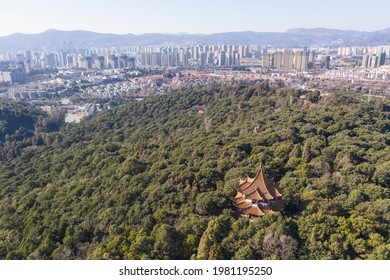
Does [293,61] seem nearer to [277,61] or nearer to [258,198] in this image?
[277,61]

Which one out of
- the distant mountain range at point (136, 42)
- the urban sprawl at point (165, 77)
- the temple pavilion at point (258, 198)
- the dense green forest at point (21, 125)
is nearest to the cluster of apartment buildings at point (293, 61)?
the urban sprawl at point (165, 77)

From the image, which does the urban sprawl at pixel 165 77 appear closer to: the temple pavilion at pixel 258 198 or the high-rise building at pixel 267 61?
the high-rise building at pixel 267 61

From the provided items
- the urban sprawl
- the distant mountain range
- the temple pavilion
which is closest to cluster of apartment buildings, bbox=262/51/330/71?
the urban sprawl

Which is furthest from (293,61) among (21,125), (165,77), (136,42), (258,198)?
(136,42)

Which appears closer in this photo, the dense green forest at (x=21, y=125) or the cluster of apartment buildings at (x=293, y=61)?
the dense green forest at (x=21, y=125)

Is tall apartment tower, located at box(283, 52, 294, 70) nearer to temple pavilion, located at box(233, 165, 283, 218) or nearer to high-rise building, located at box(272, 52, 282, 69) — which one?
high-rise building, located at box(272, 52, 282, 69)
